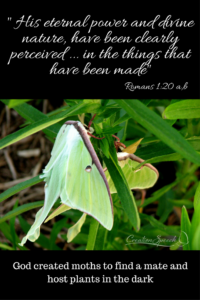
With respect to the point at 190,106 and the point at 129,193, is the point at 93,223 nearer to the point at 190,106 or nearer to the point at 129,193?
the point at 129,193

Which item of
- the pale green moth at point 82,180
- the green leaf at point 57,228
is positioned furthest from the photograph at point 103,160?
the green leaf at point 57,228

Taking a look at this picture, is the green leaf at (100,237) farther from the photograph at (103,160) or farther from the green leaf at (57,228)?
the green leaf at (57,228)

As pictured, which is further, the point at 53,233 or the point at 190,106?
the point at 53,233

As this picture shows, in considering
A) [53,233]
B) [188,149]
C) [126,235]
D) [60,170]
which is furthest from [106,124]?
[53,233]

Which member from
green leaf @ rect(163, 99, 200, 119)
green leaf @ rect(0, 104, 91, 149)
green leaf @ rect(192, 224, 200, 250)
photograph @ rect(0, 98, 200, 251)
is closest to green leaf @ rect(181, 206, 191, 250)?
photograph @ rect(0, 98, 200, 251)

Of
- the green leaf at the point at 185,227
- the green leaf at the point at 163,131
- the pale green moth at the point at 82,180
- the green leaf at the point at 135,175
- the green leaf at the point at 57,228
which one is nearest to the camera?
the green leaf at the point at 163,131

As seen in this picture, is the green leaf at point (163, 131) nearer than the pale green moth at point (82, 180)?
Yes

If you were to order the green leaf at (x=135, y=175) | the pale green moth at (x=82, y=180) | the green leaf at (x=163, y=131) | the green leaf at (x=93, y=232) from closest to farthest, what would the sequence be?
the green leaf at (x=163, y=131) < the pale green moth at (x=82, y=180) < the green leaf at (x=135, y=175) < the green leaf at (x=93, y=232)
